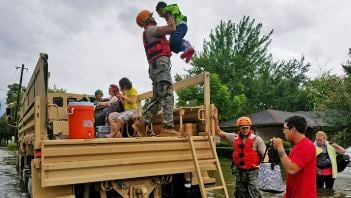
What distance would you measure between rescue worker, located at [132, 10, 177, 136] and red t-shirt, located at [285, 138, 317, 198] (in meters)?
2.06

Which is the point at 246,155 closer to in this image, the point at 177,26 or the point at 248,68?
the point at 177,26

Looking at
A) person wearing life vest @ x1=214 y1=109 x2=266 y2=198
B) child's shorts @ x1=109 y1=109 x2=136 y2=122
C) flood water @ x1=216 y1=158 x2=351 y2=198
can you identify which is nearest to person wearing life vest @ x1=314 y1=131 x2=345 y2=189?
flood water @ x1=216 y1=158 x2=351 y2=198

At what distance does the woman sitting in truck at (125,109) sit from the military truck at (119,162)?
901mm

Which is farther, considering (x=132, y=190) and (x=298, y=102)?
(x=298, y=102)

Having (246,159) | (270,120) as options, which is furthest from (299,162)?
(270,120)

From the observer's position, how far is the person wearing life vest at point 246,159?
5.81m

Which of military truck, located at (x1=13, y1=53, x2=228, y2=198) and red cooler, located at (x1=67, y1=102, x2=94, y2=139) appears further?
red cooler, located at (x1=67, y1=102, x2=94, y2=139)

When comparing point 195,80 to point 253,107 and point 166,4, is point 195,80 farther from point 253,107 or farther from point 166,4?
point 253,107

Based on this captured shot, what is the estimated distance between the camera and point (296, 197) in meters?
3.77

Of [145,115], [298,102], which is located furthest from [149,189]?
[298,102]

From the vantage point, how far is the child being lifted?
17.7 feet

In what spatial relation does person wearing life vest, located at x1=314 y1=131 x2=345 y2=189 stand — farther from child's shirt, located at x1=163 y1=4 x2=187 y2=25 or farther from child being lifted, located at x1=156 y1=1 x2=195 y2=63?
child's shirt, located at x1=163 y1=4 x2=187 y2=25

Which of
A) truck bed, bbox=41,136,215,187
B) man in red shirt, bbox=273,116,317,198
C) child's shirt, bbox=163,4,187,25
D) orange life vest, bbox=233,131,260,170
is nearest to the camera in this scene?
man in red shirt, bbox=273,116,317,198

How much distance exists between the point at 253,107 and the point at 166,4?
44801 millimetres
